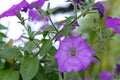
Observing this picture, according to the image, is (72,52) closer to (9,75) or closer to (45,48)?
(45,48)

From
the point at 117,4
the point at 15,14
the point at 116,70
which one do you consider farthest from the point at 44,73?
the point at 117,4

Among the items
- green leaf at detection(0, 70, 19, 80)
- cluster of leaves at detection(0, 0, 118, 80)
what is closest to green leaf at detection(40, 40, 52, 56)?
cluster of leaves at detection(0, 0, 118, 80)

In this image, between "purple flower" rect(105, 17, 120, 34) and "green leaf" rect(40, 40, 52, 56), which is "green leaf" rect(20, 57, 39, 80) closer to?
"green leaf" rect(40, 40, 52, 56)

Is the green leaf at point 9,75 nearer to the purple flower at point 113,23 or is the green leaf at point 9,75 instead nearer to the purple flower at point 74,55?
the purple flower at point 74,55

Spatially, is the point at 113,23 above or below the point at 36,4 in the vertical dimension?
below

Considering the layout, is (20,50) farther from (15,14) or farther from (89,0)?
(89,0)

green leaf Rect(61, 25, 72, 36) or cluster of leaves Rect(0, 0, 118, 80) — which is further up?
green leaf Rect(61, 25, 72, 36)

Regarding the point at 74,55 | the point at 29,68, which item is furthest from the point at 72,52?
the point at 29,68
